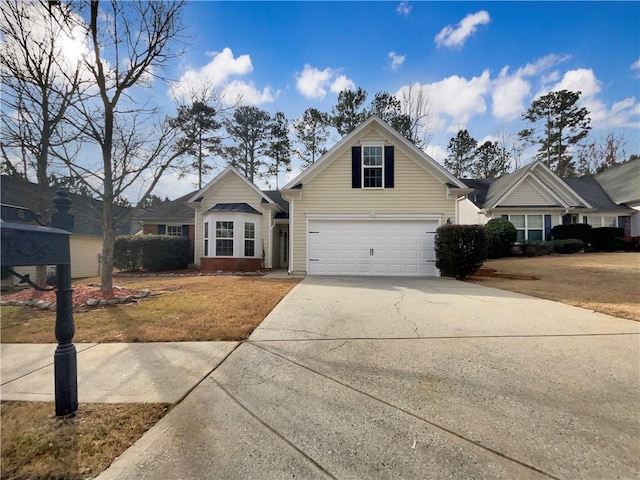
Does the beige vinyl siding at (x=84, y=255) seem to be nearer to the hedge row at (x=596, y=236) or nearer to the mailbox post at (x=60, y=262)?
the mailbox post at (x=60, y=262)

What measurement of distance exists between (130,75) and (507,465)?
1119 cm

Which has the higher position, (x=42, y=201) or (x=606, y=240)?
(x=42, y=201)

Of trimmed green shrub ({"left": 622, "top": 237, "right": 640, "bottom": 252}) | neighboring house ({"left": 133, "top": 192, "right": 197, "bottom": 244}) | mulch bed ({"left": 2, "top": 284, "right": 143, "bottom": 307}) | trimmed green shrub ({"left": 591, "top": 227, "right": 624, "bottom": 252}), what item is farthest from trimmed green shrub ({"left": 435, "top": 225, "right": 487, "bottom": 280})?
trimmed green shrub ({"left": 622, "top": 237, "right": 640, "bottom": 252})

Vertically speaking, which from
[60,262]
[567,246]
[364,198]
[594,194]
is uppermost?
[594,194]

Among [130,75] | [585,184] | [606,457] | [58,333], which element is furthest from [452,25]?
[585,184]

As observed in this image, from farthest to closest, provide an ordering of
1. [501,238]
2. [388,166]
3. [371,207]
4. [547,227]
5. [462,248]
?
[547,227] < [501,238] < [388,166] < [371,207] < [462,248]

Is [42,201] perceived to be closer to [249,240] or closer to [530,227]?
[249,240]

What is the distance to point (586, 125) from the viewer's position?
30.0 metres

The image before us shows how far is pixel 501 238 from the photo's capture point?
18297 millimetres

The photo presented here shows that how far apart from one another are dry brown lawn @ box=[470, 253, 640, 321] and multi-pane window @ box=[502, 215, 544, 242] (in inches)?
241

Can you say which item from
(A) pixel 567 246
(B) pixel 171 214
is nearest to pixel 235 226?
(B) pixel 171 214

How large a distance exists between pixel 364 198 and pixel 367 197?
13 cm

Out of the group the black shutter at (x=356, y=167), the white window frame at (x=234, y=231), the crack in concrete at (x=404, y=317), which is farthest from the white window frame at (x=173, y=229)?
the crack in concrete at (x=404, y=317)

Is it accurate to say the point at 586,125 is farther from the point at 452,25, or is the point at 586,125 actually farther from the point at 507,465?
the point at 507,465
